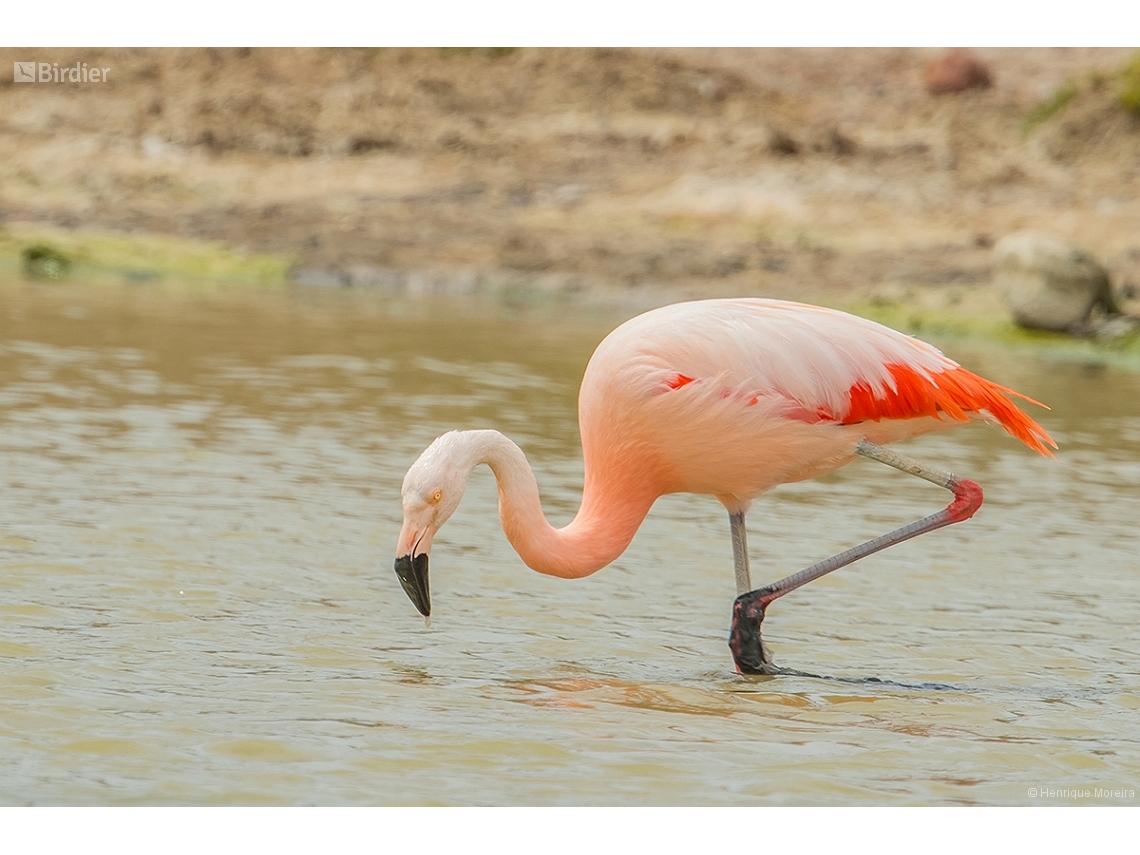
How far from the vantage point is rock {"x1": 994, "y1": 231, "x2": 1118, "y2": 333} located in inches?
548

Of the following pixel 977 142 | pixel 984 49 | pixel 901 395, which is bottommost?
pixel 901 395

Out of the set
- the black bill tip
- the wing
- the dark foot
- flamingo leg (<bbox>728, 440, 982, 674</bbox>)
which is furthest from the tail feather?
the black bill tip

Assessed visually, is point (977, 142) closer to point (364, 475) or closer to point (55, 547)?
point (364, 475)

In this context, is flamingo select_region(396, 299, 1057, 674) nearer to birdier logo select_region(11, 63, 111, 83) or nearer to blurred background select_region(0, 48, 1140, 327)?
blurred background select_region(0, 48, 1140, 327)

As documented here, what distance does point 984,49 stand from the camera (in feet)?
67.0

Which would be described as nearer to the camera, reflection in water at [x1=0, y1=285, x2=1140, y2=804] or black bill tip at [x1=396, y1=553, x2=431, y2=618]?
reflection in water at [x1=0, y1=285, x2=1140, y2=804]

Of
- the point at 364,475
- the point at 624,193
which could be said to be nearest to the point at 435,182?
the point at 624,193

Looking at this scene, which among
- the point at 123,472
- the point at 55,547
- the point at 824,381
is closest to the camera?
the point at 824,381

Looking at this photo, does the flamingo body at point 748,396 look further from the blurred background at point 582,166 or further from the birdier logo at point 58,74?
the birdier logo at point 58,74

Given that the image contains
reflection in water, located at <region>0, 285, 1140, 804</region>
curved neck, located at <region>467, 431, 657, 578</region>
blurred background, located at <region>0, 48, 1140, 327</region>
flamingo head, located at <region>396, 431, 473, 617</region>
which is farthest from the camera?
blurred background, located at <region>0, 48, 1140, 327</region>

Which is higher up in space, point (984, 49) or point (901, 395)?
point (984, 49)

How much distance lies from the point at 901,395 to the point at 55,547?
11.5ft

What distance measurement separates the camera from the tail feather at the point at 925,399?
5574 mm

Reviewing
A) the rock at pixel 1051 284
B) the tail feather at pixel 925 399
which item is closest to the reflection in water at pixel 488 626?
the tail feather at pixel 925 399
